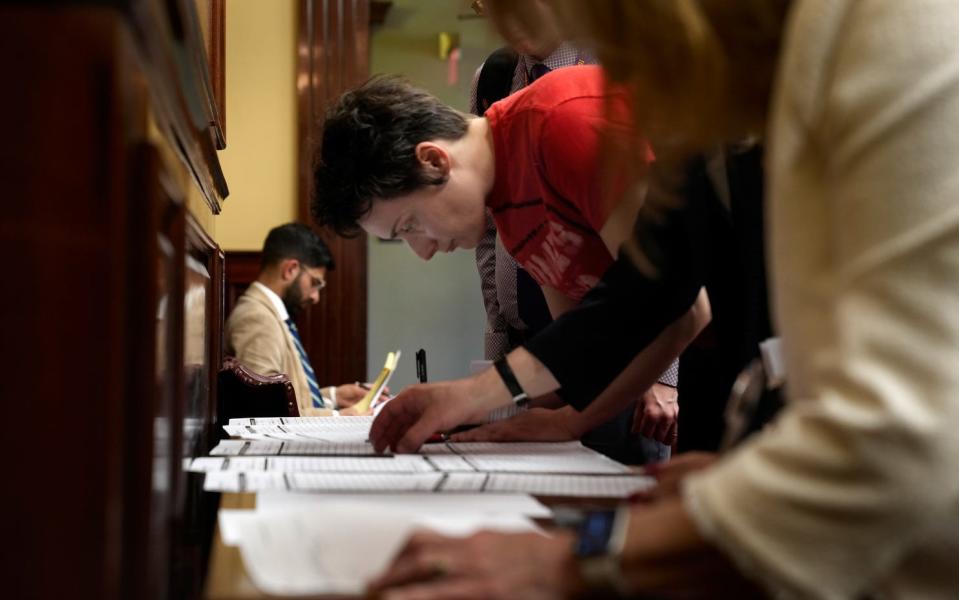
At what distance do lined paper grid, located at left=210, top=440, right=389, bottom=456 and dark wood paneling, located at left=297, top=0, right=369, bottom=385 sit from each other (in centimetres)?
382

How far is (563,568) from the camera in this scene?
2.16 ft

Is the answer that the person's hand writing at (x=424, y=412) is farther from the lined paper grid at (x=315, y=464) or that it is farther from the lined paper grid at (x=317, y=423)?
the lined paper grid at (x=317, y=423)

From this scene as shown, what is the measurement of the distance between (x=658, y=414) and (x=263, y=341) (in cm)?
267

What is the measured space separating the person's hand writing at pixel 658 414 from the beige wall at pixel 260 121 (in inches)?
143

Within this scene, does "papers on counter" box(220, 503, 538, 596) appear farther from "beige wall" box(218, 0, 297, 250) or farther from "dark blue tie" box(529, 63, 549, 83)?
"beige wall" box(218, 0, 297, 250)

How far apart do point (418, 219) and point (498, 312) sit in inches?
28.8

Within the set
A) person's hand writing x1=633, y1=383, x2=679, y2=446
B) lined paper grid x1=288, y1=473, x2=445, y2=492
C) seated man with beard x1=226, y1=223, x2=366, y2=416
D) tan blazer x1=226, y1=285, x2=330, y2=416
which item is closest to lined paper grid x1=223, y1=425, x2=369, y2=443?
lined paper grid x1=288, y1=473, x2=445, y2=492

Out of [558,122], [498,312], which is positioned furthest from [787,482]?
[498,312]

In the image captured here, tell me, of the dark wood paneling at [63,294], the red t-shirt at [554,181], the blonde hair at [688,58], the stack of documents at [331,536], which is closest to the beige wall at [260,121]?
the red t-shirt at [554,181]

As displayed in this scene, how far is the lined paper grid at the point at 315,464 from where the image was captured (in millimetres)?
1242

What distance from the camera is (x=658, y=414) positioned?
1937 millimetres

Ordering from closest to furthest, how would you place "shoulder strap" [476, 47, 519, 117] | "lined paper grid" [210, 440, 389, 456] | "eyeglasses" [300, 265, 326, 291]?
"lined paper grid" [210, 440, 389, 456]
"shoulder strap" [476, 47, 519, 117]
"eyeglasses" [300, 265, 326, 291]

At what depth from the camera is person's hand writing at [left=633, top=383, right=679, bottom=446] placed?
1.94 meters

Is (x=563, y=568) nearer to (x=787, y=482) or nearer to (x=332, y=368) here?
(x=787, y=482)
